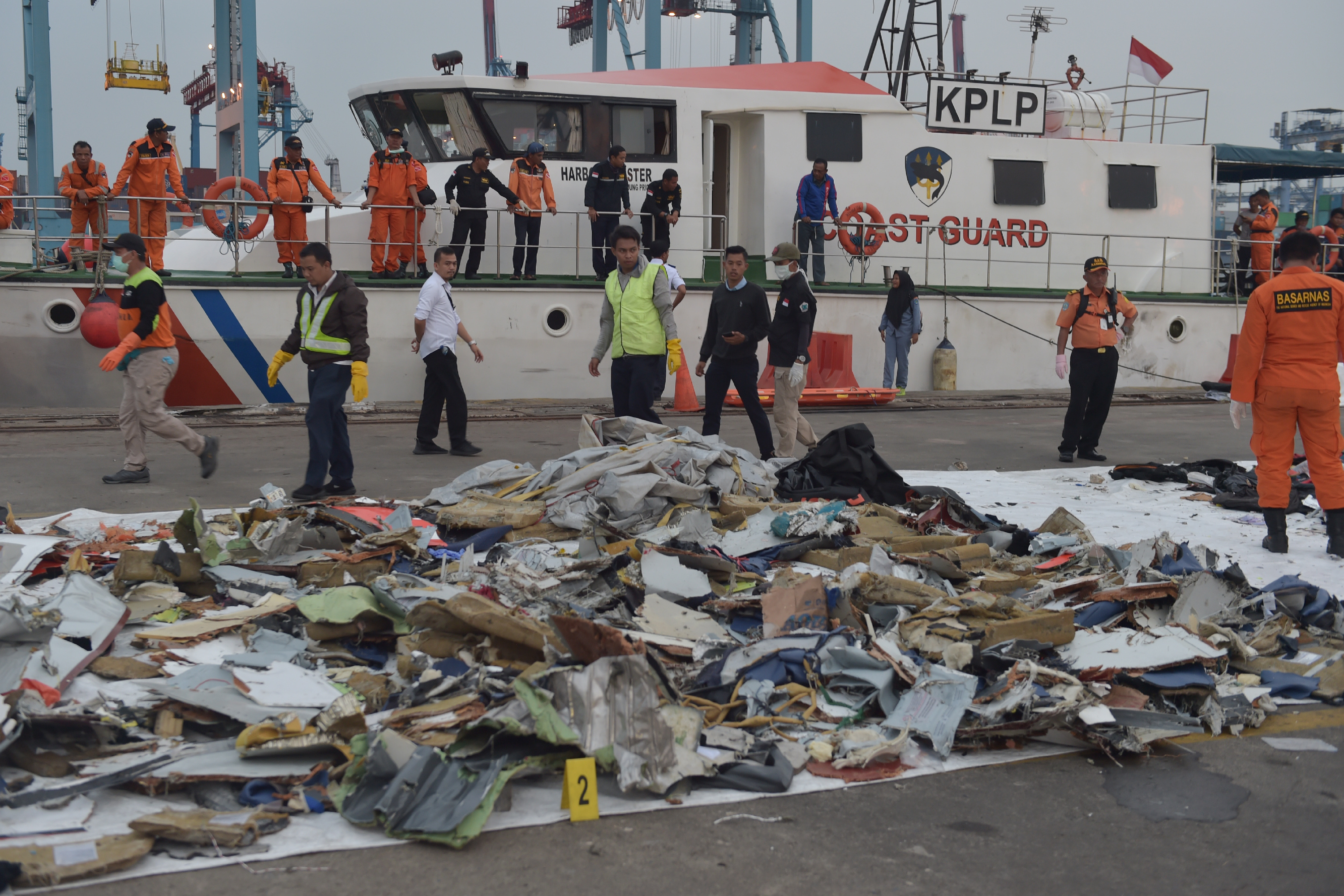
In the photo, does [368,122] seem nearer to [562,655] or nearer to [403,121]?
[403,121]

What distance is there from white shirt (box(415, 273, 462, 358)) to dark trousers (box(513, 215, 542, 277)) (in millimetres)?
3376

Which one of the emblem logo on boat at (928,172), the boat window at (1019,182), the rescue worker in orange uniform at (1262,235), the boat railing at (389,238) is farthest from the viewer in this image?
the rescue worker in orange uniform at (1262,235)

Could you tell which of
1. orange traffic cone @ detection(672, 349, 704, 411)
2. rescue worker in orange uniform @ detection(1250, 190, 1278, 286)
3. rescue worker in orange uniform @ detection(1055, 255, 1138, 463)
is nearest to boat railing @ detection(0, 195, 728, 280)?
orange traffic cone @ detection(672, 349, 704, 411)

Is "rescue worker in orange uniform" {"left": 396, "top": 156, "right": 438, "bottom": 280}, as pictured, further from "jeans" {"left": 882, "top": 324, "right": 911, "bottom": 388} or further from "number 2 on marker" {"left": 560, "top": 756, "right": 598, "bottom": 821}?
"number 2 on marker" {"left": 560, "top": 756, "right": 598, "bottom": 821}

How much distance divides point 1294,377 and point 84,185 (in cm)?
1101

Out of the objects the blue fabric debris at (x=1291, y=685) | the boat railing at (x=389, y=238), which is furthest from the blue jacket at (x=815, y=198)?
the blue fabric debris at (x=1291, y=685)

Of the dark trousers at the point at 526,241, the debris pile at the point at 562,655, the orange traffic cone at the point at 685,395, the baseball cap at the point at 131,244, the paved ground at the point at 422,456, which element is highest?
the dark trousers at the point at 526,241

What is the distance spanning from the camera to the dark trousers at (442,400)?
30.3 feet

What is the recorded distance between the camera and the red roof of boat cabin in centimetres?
1394

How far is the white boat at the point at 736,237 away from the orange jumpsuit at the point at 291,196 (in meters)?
0.38

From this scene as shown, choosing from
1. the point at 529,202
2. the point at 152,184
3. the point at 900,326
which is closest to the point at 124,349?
the point at 152,184

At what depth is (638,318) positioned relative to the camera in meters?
8.65

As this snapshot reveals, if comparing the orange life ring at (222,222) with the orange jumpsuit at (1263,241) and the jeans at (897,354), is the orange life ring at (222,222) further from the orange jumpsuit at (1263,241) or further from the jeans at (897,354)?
the orange jumpsuit at (1263,241)

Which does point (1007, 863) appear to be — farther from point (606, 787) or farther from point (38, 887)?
point (38, 887)
